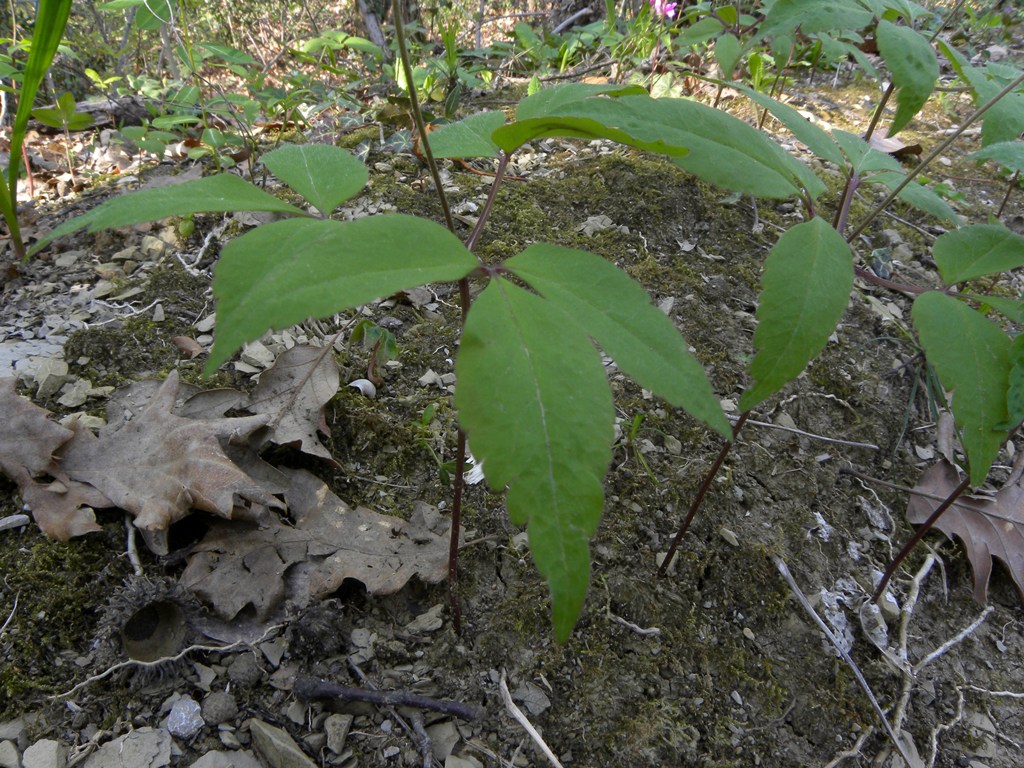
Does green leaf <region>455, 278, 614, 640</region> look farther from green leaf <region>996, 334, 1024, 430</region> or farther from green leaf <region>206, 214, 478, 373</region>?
green leaf <region>996, 334, 1024, 430</region>

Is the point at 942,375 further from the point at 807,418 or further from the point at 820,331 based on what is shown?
the point at 807,418

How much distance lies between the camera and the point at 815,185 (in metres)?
0.98

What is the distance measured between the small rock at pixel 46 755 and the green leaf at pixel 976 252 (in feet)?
4.96

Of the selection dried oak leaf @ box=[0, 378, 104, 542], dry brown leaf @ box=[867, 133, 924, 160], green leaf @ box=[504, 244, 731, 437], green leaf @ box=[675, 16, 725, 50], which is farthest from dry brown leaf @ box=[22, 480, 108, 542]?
dry brown leaf @ box=[867, 133, 924, 160]

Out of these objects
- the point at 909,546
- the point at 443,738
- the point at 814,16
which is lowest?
the point at 443,738

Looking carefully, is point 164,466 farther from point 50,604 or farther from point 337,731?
point 337,731

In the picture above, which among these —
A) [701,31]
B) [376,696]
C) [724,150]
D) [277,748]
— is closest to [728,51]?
[701,31]

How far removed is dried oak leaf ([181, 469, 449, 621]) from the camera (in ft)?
3.61

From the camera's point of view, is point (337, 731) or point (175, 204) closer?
point (175, 204)

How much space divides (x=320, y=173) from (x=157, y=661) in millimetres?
800

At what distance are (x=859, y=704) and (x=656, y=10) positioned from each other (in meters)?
2.91

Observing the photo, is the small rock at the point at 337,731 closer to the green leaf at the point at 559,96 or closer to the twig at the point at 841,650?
the twig at the point at 841,650

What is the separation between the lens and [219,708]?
39.1 inches

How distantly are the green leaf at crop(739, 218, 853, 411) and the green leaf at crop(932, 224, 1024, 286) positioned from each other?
0.33m
